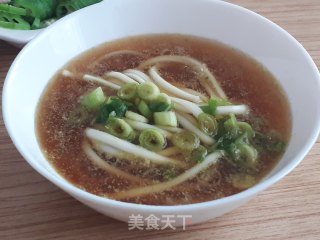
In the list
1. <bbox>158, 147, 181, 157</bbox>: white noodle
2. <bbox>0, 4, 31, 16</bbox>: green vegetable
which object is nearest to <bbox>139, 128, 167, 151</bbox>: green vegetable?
<bbox>158, 147, 181, 157</bbox>: white noodle

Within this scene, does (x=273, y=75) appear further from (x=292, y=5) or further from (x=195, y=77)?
(x=292, y=5)

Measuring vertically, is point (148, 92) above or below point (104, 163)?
above

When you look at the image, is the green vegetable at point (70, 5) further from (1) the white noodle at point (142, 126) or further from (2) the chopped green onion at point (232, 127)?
(2) the chopped green onion at point (232, 127)

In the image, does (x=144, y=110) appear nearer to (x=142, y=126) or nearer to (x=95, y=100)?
(x=142, y=126)

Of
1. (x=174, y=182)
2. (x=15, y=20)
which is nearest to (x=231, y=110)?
(x=174, y=182)

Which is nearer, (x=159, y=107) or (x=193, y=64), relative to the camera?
(x=159, y=107)

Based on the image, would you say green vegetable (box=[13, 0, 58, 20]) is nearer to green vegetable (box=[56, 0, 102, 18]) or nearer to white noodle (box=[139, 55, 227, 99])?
green vegetable (box=[56, 0, 102, 18])

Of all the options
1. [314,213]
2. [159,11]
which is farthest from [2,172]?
[314,213]

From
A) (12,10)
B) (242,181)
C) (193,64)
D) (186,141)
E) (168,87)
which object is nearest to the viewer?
(242,181)
